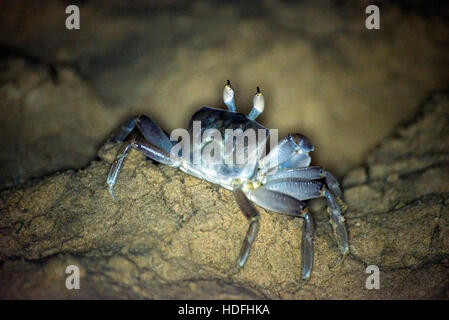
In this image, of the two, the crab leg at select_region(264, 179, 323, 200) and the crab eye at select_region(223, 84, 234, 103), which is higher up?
the crab eye at select_region(223, 84, 234, 103)

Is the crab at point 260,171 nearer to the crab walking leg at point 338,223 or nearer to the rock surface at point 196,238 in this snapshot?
A: the crab walking leg at point 338,223

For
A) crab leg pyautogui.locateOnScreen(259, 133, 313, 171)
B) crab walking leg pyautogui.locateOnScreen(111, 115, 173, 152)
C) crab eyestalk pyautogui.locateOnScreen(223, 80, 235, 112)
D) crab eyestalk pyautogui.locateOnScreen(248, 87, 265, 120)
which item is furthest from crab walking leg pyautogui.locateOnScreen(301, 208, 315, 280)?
crab walking leg pyautogui.locateOnScreen(111, 115, 173, 152)

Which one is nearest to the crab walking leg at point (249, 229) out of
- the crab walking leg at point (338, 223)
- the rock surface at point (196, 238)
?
the rock surface at point (196, 238)

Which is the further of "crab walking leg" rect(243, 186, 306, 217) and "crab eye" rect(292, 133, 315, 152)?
"crab eye" rect(292, 133, 315, 152)

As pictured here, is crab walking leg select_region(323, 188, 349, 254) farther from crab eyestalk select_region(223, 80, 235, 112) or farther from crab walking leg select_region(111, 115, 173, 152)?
crab walking leg select_region(111, 115, 173, 152)

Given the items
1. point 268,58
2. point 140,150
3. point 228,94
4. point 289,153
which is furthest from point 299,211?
point 268,58

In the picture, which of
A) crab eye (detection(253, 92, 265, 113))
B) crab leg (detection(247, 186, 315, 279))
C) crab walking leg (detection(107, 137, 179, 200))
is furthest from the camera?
crab eye (detection(253, 92, 265, 113))
